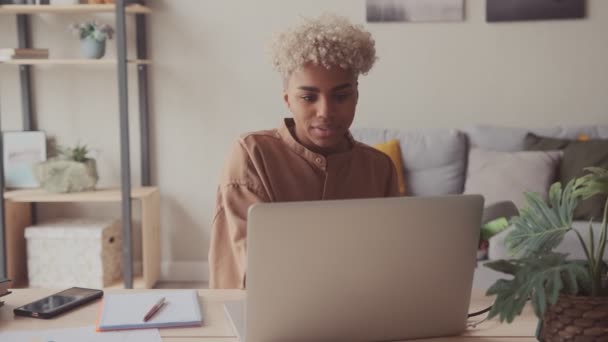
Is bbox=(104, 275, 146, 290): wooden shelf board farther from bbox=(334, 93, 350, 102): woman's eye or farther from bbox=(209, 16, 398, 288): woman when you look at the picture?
bbox=(334, 93, 350, 102): woman's eye

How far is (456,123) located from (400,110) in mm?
316

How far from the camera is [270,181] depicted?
64.7 inches

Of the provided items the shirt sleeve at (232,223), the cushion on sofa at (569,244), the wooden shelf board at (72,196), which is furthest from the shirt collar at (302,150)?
the wooden shelf board at (72,196)

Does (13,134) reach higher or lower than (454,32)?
lower

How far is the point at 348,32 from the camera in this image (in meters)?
1.58

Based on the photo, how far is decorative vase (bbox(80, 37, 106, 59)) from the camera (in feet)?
12.0

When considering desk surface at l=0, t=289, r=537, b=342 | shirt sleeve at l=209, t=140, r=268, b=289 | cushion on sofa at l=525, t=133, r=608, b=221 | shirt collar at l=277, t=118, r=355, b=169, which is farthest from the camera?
cushion on sofa at l=525, t=133, r=608, b=221

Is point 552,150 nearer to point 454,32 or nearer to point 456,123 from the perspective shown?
point 456,123

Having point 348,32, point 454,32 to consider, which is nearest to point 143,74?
point 454,32

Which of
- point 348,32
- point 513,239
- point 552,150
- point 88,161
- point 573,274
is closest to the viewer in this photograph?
point 573,274

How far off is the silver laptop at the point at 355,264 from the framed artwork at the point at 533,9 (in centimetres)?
288

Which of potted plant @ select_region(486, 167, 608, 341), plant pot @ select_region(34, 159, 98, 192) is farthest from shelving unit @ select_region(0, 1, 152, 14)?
potted plant @ select_region(486, 167, 608, 341)

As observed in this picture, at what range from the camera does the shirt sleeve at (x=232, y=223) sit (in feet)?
5.05

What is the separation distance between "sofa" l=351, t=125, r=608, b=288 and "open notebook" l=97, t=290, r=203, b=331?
2.11 meters
